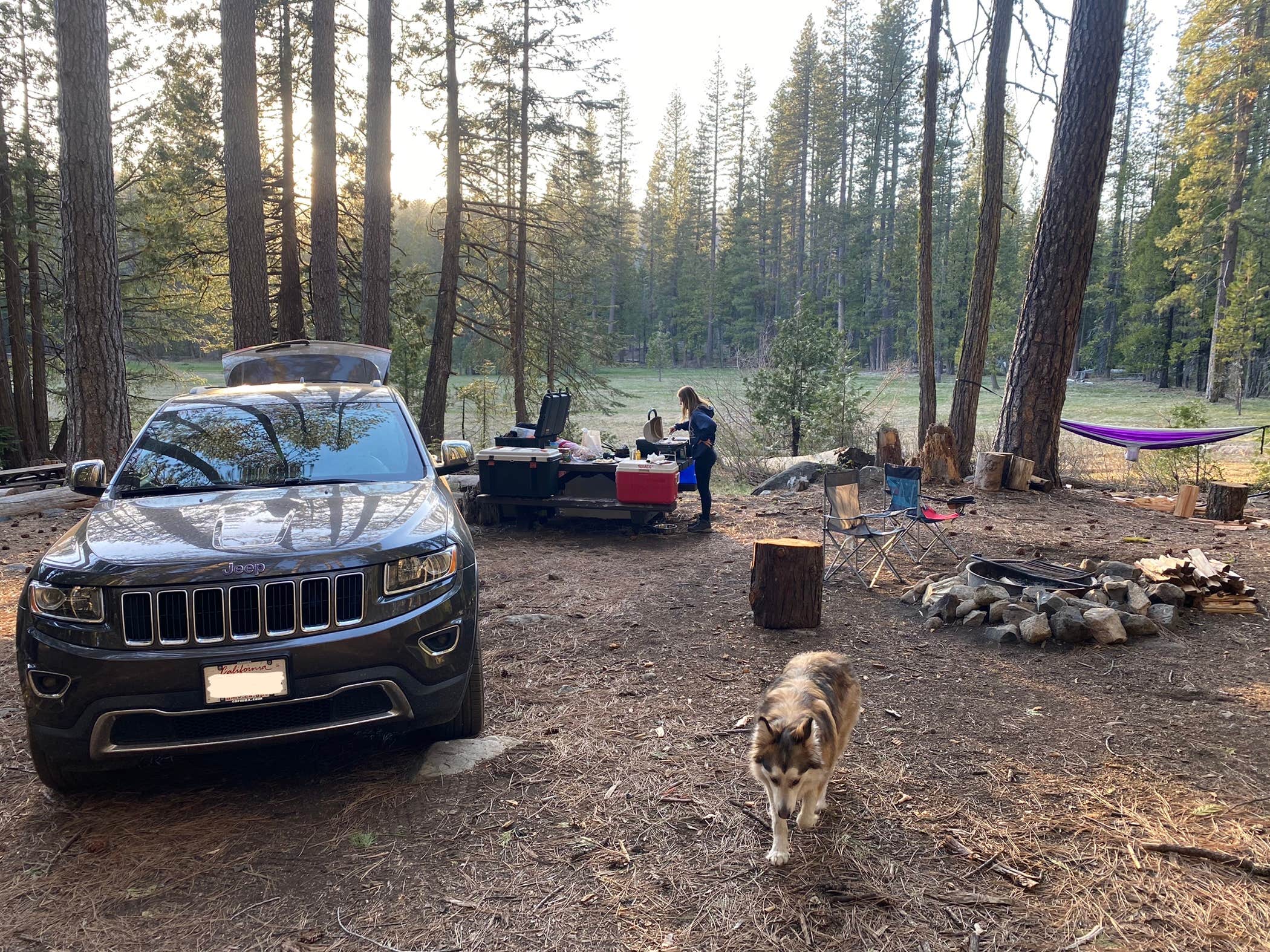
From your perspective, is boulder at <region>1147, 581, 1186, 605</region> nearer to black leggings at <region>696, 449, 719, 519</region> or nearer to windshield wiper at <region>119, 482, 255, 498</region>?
black leggings at <region>696, 449, 719, 519</region>

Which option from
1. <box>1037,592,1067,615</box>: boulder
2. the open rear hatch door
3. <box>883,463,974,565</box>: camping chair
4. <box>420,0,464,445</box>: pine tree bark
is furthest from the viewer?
<box>420,0,464,445</box>: pine tree bark

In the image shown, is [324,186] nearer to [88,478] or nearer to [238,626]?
[88,478]

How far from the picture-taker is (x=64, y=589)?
2.89m

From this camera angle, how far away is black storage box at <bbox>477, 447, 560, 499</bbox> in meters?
8.93

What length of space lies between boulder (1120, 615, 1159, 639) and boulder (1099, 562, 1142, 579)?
0.77 m

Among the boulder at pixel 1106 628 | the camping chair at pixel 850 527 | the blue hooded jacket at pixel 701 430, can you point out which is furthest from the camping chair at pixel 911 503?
the blue hooded jacket at pixel 701 430

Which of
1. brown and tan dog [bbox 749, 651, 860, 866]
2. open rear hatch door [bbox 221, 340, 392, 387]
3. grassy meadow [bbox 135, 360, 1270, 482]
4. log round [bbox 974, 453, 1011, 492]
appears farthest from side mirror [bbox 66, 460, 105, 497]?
grassy meadow [bbox 135, 360, 1270, 482]

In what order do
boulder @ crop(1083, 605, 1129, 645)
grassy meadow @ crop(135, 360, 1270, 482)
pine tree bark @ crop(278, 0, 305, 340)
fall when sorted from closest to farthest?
boulder @ crop(1083, 605, 1129, 645)
pine tree bark @ crop(278, 0, 305, 340)
grassy meadow @ crop(135, 360, 1270, 482)

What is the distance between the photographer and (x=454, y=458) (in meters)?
4.61

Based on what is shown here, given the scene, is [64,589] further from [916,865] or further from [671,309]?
[671,309]

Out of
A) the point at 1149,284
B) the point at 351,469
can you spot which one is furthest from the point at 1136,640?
the point at 1149,284

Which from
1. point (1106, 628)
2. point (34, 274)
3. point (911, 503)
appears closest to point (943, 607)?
point (1106, 628)

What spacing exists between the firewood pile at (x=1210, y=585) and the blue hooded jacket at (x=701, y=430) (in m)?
4.54

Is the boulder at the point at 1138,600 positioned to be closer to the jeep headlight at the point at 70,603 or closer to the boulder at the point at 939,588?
the boulder at the point at 939,588
